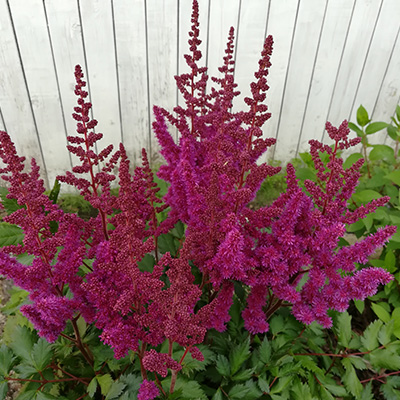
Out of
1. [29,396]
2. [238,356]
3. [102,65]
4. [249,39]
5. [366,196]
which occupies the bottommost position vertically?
[29,396]

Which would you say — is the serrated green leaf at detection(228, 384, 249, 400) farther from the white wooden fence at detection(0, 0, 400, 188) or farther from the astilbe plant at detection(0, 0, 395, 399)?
the white wooden fence at detection(0, 0, 400, 188)

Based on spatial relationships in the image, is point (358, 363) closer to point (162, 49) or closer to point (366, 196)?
point (366, 196)

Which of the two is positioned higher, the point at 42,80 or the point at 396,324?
the point at 42,80

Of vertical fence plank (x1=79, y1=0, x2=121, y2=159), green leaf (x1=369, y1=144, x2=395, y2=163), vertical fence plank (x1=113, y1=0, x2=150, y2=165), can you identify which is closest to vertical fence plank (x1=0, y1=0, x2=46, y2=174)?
vertical fence plank (x1=79, y1=0, x2=121, y2=159)

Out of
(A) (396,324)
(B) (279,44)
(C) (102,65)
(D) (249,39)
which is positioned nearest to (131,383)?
(A) (396,324)

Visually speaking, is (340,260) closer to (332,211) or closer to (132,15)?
(332,211)

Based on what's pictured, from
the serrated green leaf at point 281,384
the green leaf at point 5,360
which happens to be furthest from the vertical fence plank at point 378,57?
the green leaf at point 5,360

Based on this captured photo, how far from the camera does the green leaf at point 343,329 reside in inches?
55.9

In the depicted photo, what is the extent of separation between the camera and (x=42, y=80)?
2.83 m

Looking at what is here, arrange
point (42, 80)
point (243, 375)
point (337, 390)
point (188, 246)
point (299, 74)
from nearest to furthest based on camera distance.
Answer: point (188, 246), point (243, 375), point (337, 390), point (42, 80), point (299, 74)

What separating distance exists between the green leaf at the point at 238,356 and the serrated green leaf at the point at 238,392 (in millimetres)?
71

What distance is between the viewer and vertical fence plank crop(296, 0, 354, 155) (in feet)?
9.70

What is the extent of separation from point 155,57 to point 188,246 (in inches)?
95.6

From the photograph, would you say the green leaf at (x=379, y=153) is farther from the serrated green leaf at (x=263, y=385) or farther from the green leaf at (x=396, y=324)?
the serrated green leaf at (x=263, y=385)
